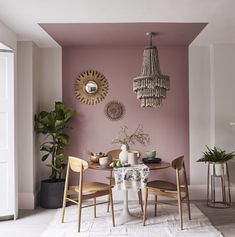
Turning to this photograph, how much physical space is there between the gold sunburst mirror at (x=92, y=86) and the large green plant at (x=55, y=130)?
38cm

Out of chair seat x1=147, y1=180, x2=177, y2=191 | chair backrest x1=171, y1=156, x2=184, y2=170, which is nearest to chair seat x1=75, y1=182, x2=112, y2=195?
chair seat x1=147, y1=180, x2=177, y2=191

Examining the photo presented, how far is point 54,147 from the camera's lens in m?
4.84

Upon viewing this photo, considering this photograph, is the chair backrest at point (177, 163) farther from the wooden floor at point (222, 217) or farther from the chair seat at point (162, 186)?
the wooden floor at point (222, 217)

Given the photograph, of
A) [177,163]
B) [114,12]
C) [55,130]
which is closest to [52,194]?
[55,130]

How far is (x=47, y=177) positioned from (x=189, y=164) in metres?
2.21

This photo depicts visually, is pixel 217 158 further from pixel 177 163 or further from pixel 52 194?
pixel 52 194

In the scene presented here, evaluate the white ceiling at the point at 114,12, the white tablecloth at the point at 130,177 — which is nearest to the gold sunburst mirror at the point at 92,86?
the white ceiling at the point at 114,12

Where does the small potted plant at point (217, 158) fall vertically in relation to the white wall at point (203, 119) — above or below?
below

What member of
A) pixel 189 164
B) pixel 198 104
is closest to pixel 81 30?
pixel 198 104

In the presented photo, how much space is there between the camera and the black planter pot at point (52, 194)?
471 centimetres

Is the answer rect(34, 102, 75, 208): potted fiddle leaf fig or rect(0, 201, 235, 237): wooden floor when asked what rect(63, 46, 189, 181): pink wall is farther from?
rect(0, 201, 235, 237): wooden floor

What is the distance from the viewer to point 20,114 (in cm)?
468

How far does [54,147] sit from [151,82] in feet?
5.75

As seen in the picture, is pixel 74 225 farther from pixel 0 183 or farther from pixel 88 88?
pixel 88 88
